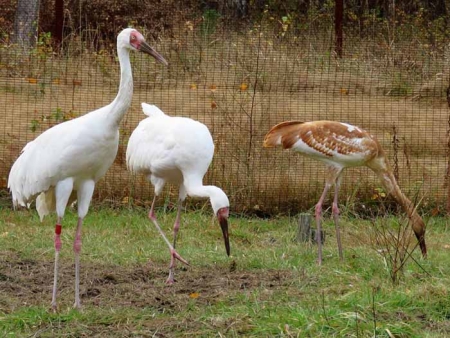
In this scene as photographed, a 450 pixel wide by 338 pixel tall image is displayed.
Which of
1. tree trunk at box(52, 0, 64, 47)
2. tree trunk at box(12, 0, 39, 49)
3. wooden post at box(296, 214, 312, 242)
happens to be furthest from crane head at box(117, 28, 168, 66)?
tree trunk at box(12, 0, 39, 49)

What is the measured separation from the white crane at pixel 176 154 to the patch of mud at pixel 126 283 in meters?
0.37

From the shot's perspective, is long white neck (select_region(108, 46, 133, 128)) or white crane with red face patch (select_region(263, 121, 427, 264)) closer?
long white neck (select_region(108, 46, 133, 128))

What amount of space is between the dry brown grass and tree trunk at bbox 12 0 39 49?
13.8ft

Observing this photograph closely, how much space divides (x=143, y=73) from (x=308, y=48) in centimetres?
196

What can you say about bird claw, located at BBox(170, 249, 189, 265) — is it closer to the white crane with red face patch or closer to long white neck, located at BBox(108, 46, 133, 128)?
the white crane with red face patch

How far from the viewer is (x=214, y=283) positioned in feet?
23.5

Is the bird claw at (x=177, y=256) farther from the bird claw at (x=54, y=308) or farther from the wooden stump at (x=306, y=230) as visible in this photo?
the bird claw at (x=54, y=308)

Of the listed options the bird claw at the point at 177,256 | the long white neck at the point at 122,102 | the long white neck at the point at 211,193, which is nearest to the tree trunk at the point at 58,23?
the long white neck at the point at 211,193

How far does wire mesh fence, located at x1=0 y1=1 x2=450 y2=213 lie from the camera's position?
34.0 feet

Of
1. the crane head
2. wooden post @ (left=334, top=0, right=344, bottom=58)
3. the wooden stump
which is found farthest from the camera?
wooden post @ (left=334, top=0, right=344, bottom=58)

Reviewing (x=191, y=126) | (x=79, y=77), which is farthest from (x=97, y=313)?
(x=79, y=77)

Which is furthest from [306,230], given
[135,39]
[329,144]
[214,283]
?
[135,39]

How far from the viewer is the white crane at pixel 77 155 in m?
6.62

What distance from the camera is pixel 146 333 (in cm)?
571
